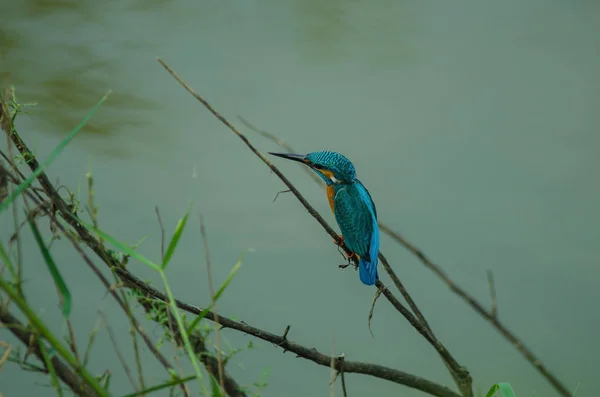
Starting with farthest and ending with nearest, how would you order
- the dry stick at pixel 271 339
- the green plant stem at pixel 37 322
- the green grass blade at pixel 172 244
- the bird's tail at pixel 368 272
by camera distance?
the bird's tail at pixel 368 272 < the dry stick at pixel 271 339 < the green grass blade at pixel 172 244 < the green plant stem at pixel 37 322

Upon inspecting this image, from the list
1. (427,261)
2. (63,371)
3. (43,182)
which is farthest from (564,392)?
(43,182)

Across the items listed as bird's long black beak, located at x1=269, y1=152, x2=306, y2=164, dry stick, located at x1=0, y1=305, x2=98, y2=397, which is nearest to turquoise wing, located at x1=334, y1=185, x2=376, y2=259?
bird's long black beak, located at x1=269, y1=152, x2=306, y2=164

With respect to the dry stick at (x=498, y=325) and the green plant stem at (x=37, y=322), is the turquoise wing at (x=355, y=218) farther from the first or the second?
the green plant stem at (x=37, y=322)

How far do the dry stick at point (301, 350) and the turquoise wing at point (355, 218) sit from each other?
0.83ft

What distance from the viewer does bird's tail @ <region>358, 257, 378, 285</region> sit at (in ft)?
4.32

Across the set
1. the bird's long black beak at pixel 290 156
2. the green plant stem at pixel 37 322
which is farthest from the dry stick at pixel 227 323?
the bird's long black beak at pixel 290 156

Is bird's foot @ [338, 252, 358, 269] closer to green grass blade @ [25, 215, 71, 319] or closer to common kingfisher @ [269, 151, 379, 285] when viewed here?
common kingfisher @ [269, 151, 379, 285]

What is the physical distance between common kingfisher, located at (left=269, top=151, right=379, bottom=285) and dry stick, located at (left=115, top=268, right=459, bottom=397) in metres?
0.19

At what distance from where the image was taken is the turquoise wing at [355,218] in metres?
1.38

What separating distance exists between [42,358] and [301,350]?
20.2 inches

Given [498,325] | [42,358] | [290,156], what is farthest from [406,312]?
[42,358]

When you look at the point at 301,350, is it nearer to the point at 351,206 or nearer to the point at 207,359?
the point at 207,359

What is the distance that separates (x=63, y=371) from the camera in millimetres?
667

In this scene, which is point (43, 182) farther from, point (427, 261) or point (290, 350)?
point (427, 261)
